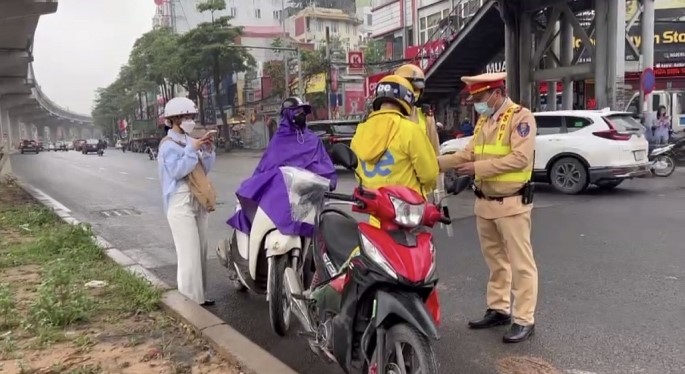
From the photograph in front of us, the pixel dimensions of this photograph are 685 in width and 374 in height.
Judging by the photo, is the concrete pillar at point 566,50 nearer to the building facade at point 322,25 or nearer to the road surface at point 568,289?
the road surface at point 568,289

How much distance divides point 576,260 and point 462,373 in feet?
10.4

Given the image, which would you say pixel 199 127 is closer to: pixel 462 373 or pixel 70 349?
pixel 70 349

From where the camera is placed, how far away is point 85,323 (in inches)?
180

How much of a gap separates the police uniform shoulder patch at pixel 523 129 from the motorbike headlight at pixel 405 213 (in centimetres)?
146

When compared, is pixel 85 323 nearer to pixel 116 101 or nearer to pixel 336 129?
pixel 336 129

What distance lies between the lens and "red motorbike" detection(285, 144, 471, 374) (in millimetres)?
2846

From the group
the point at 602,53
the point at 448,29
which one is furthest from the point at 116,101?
the point at 602,53

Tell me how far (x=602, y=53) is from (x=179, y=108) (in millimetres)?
15262

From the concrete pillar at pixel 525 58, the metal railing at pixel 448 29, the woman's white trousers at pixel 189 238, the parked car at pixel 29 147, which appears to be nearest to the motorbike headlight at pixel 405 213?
the woman's white trousers at pixel 189 238

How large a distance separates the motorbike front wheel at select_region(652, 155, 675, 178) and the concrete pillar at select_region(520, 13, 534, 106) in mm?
6282

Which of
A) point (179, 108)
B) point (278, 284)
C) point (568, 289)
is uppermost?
point (179, 108)

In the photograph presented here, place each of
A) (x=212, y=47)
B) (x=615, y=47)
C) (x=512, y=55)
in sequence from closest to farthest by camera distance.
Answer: (x=615, y=47) < (x=512, y=55) < (x=212, y=47)

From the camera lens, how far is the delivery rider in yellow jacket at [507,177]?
4074mm

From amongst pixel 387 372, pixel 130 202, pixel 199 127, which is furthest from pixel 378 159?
pixel 130 202
